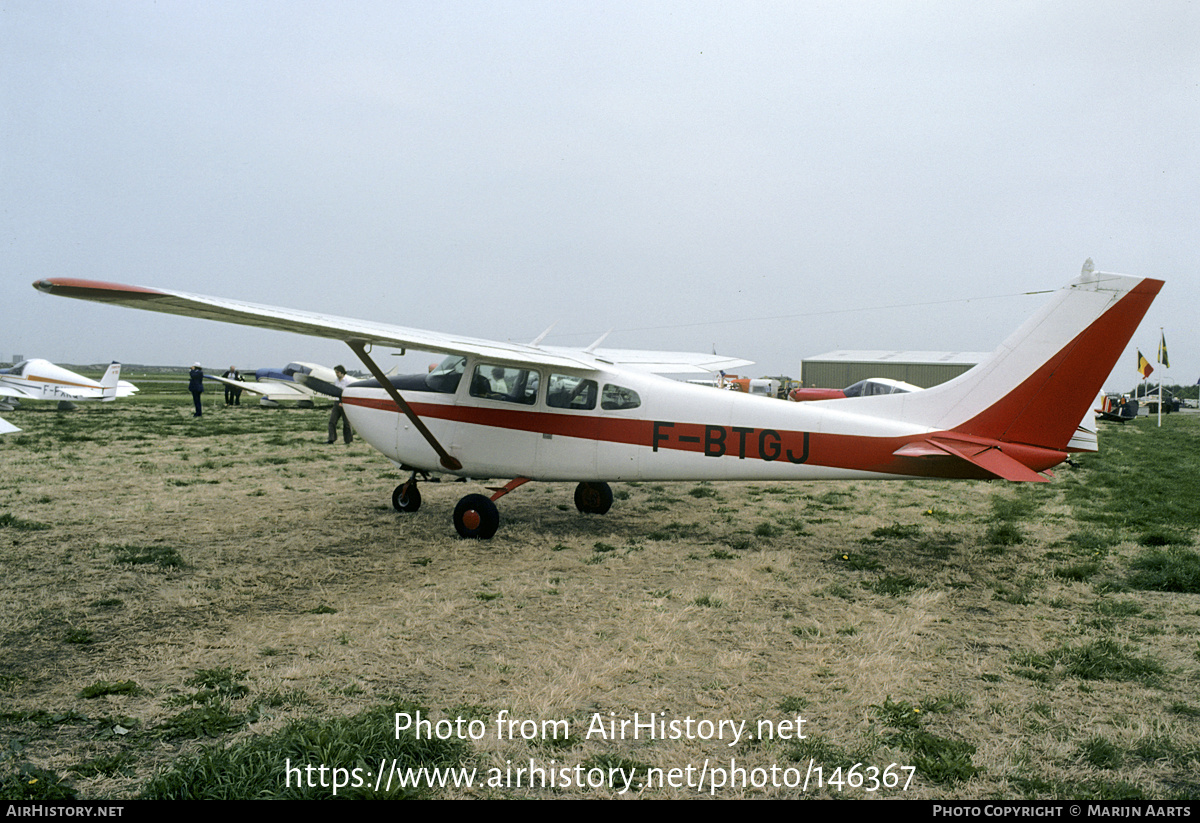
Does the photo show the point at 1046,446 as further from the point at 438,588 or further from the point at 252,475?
the point at 252,475

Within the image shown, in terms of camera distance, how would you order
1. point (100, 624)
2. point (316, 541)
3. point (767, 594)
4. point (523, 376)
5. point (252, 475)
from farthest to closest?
point (252, 475) < point (523, 376) < point (316, 541) < point (767, 594) < point (100, 624)

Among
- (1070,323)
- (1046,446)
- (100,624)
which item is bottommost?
(100,624)

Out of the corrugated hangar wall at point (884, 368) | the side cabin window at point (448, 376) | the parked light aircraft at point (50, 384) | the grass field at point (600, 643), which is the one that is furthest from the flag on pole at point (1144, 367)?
the parked light aircraft at point (50, 384)

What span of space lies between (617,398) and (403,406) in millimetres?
2408

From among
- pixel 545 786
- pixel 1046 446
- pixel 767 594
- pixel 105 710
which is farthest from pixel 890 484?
pixel 105 710

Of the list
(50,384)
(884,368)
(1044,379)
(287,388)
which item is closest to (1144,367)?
(884,368)

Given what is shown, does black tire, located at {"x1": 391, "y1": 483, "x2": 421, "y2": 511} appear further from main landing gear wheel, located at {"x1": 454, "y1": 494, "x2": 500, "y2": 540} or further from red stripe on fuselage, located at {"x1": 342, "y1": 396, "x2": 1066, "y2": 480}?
main landing gear wheel, located at {"x1": 454, "y1": 494, "x2": 500, "y2": 540}

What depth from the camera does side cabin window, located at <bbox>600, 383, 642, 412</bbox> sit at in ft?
24.4

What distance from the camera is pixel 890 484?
12.3 metres

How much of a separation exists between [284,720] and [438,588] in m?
2.34

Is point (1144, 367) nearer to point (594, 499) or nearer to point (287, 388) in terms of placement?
point (594, 499)

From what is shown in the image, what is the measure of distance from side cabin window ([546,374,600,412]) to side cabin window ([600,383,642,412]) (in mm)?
104

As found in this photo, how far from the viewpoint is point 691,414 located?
7223 millimetres
